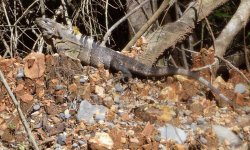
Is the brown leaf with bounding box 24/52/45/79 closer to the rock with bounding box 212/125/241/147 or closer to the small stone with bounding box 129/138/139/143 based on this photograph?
the small stone with bounding box 129/138/139/143

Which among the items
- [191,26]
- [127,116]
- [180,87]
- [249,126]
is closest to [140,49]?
[191,26]

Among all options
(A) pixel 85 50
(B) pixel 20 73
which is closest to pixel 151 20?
(A) pixel 85 50

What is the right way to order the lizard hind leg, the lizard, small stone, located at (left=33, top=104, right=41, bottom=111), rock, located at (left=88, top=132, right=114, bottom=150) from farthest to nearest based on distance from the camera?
the lizard, the lizard hind leg, small stone, located at (left=33, top=104, right=41, bottom=111), rock, located at (left=88, top=132, right=114, bottom=150)

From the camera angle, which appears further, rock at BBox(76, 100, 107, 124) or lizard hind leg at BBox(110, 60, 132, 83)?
lizard hind leg at BBox(110, 60, 132, 83)

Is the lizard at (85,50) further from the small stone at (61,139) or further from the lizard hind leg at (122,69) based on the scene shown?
the small stone at (61,139)

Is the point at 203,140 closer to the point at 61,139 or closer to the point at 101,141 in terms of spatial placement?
the point at 101,141

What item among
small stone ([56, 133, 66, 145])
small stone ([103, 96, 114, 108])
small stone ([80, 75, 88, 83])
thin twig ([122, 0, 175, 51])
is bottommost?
small stone ([56, 133, 66, 145])

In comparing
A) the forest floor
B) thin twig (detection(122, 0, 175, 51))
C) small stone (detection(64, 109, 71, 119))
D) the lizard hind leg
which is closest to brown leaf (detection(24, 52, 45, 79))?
the forest floor
